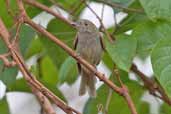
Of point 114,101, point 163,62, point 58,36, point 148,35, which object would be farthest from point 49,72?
point 163,62

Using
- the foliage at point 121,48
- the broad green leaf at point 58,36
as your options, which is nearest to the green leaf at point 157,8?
the foliage at point 121,48

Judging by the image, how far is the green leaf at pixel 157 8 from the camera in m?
1.26

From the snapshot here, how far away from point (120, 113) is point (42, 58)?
533 millimetres

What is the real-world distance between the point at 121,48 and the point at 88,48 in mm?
487

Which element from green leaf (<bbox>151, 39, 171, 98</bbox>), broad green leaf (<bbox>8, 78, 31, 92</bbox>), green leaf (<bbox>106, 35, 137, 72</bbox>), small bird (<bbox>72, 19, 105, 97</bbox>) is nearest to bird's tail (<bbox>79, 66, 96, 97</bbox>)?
small bird (<bbox>72, 19, 105, 97</bbox>)

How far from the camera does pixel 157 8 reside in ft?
4.19

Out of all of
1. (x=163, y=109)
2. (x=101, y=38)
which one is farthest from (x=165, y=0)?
(x=163, y=109)

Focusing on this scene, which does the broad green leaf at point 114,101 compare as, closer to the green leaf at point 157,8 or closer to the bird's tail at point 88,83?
the bird's tail at point 88,83

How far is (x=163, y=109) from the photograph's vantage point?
6.32 feet

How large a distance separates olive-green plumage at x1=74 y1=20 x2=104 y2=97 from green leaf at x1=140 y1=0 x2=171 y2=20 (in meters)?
0.35

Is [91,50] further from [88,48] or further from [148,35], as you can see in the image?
[148,35]

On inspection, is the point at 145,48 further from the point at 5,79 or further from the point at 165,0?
the point at 5,79

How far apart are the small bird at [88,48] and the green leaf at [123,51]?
0.30 m

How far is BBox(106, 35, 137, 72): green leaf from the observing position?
1.25 metres
